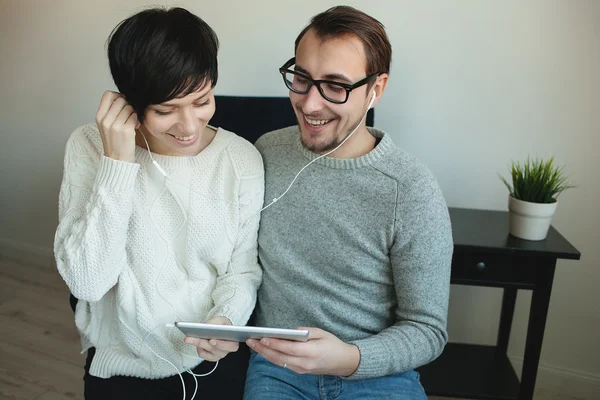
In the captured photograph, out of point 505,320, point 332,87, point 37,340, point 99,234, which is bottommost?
point 37,340

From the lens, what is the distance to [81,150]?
1.21 metres

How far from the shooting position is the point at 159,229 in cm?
121

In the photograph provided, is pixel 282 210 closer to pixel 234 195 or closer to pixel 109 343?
pixel 234 195

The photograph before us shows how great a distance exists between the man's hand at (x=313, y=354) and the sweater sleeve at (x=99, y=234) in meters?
0.35

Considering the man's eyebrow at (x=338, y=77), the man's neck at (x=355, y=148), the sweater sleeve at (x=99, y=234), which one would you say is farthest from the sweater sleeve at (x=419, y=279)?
the sweater sleeve at (x=99, y=234)

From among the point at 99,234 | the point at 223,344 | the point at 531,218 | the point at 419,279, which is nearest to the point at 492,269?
the point at 531,218

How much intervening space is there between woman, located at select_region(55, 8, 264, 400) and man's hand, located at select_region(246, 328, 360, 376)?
0.12m

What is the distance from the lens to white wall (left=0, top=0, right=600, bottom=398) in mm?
1707

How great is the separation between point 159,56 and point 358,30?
43 cm

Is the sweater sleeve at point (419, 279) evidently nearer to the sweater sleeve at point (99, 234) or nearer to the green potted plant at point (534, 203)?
the green potted plant at point (534, 203)

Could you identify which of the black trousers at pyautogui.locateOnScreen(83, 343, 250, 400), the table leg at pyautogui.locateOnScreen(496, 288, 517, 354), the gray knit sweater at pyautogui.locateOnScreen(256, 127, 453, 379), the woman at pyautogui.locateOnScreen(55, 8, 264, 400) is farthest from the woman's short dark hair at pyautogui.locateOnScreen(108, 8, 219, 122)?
the table leg at pyautogui.locateOnScreen(496, 288, 517, 354)

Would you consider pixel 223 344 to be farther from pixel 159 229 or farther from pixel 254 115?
pixel 254 115

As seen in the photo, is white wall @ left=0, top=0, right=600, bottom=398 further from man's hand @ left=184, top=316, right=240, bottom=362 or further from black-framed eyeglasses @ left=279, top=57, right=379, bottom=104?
man's hand @ left=184, top=316, right=240, bottom=362

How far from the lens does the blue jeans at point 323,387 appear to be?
1171mm
